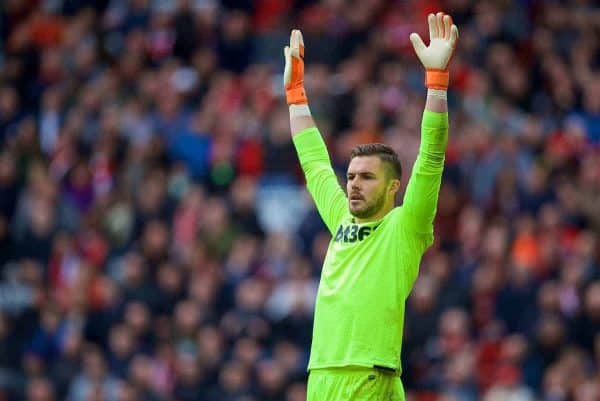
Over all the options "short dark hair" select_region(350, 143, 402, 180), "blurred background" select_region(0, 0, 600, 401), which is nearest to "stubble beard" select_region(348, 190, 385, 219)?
"short dark hair" select_region(350, 143, 402, 180)

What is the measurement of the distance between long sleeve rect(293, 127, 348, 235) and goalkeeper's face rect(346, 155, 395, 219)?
451 millimetres

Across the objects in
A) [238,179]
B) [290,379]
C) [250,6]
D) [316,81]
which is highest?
[250,6]

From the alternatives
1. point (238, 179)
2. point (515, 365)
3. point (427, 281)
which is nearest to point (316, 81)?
point (238, 179)

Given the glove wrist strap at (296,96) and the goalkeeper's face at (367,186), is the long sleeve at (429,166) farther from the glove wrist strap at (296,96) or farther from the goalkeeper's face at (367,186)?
the glove wrist strap at (296,96)

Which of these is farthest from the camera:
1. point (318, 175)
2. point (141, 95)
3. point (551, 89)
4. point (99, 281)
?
point (141, 95)

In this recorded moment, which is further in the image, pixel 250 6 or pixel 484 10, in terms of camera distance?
Result: pixel 250 6

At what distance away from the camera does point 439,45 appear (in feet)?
27.4

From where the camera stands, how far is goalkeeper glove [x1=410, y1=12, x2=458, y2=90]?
27.1 feet

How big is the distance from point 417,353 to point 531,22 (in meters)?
6.68

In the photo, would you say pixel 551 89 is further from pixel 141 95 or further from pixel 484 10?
pixel 141 95

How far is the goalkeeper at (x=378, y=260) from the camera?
27.0 ft

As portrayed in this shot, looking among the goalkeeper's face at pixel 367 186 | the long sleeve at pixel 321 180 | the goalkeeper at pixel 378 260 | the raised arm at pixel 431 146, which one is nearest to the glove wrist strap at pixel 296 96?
the long sleeve at pixel 321 180

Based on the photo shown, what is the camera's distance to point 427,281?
15.6 metres

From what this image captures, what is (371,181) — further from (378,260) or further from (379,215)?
(378,260)
